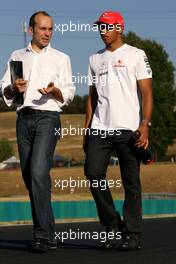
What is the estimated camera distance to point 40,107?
25.1 feet

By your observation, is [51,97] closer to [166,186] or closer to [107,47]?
[107,47]

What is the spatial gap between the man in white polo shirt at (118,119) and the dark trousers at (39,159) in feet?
1.09

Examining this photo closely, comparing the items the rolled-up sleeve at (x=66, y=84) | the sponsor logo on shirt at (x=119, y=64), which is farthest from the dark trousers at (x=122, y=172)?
the sponsor logo on shirt at (x=119, y=64)

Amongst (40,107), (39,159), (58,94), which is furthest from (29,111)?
(39,159)

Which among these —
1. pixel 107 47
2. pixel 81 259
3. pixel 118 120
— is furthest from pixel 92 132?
pixel 81 259

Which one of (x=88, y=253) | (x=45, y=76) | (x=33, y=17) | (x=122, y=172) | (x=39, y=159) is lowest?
(x=88, y=253)

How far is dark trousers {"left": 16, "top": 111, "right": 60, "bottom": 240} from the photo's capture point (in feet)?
24.7

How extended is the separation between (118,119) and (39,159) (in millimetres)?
720

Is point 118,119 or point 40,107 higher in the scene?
point 40,107

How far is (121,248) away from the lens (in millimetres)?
7469

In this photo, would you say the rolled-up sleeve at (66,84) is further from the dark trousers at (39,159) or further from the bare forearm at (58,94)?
the dark trousers at (39,159)

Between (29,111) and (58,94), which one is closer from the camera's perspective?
(58,94)

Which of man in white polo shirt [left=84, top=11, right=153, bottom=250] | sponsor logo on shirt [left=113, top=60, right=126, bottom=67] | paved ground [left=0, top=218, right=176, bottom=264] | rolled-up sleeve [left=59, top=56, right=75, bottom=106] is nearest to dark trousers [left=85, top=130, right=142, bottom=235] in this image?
man in white polo shirt [left=84, top=11, right=153, bottom=250]

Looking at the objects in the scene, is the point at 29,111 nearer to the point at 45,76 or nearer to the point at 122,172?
the point at 45,76
